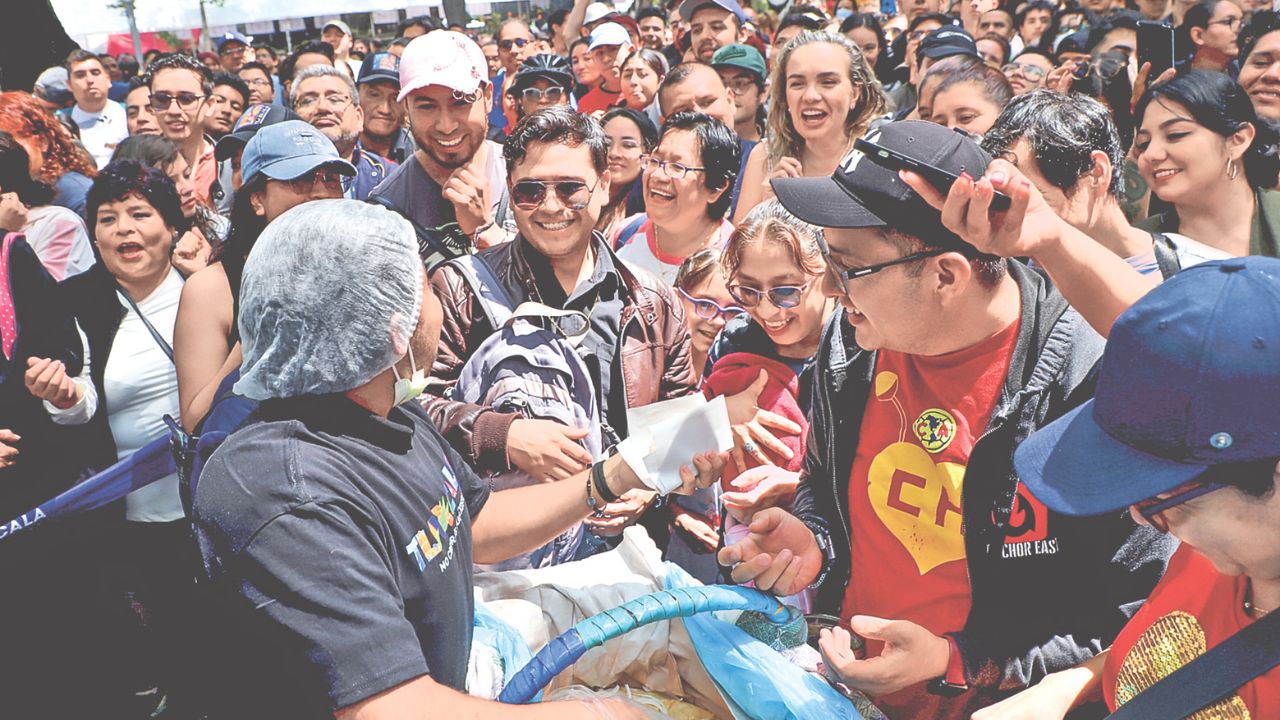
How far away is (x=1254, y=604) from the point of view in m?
1.40

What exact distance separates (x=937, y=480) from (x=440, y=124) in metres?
2.93

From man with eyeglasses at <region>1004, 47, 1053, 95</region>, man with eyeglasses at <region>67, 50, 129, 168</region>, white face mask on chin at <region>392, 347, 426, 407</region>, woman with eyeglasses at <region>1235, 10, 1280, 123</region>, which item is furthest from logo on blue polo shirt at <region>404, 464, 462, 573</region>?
man with eyeglasses at <region>67, 50, 129, 168</region>

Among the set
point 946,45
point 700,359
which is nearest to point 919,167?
point 700,359

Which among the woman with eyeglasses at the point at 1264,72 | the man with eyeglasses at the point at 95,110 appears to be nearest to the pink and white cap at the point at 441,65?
the woman with eyeglasses at the point at 1264,72

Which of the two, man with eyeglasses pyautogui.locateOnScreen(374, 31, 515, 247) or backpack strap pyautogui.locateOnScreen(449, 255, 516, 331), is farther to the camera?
man with eyeglasses pyautogui.locateOnScreen(374, 31, 515, 247)

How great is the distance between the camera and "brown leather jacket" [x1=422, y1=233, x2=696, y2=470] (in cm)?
272

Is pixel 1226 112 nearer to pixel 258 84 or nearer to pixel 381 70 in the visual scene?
pixel 381 70

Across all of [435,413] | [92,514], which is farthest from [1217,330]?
[92,514]

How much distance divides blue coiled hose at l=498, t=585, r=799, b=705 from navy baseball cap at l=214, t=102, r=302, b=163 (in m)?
3.88

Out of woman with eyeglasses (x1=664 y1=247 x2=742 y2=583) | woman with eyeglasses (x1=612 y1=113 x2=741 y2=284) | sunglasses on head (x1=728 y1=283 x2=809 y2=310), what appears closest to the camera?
sunglasses on head (x1=728 y1=283 x2=809 y2=310)

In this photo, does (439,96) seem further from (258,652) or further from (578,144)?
(258,652)

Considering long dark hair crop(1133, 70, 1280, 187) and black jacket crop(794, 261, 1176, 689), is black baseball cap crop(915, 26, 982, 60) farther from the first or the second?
black jacket crop(794, 261, 1176, 689)

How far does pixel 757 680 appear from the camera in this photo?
6.38 feet

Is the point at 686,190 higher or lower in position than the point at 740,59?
lower
